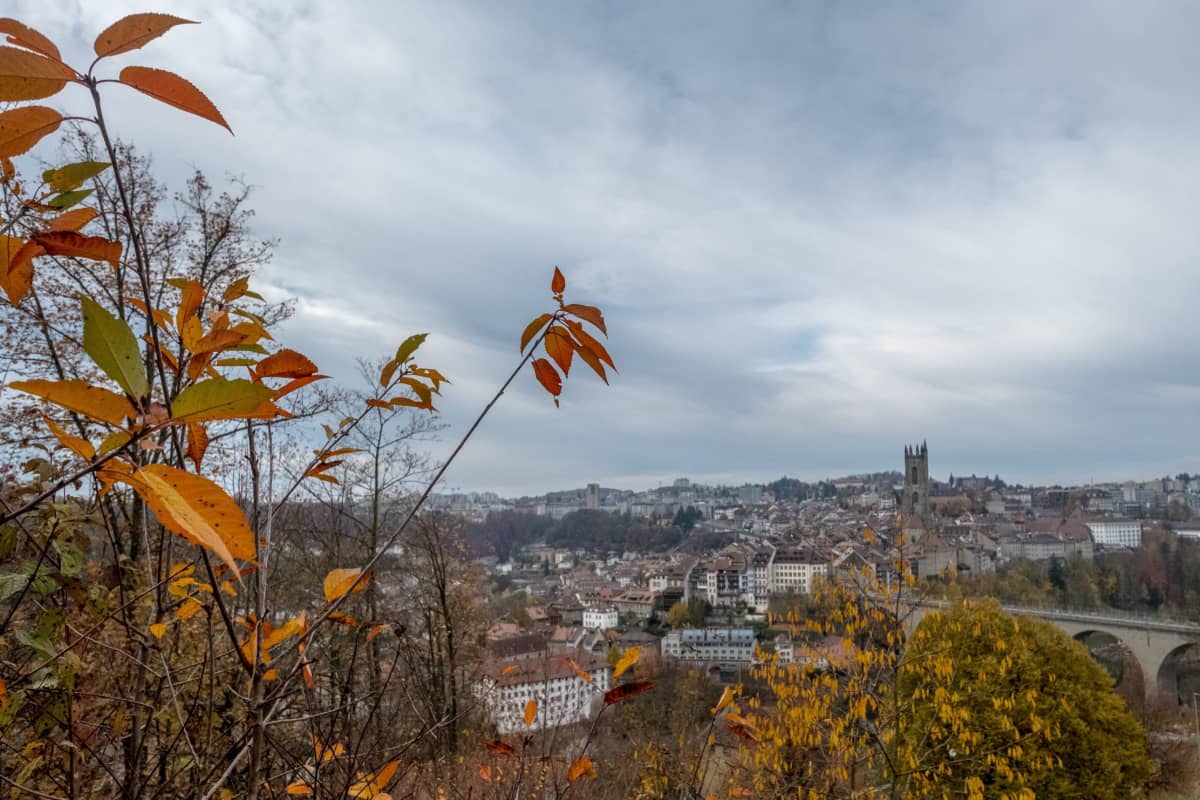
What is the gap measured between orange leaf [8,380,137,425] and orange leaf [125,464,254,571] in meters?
0.04

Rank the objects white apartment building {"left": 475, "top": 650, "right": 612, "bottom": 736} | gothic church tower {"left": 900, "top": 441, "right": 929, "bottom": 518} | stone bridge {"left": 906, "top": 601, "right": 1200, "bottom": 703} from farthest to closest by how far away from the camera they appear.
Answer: gothic church tower {"left": 900, "top": 441, "right": 929, "bottom": 518}
stone bridge {"left": 906, "top": 601, "right": 1200, "bottom": 703}
white apartment building {"left": 475, "top": 650, "right": 612, "bottom": 736}

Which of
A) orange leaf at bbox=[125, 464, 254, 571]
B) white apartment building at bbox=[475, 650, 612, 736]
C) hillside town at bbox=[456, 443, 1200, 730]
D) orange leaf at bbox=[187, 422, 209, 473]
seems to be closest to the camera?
orange leaf at bbox=[125, 464, 254, 571]

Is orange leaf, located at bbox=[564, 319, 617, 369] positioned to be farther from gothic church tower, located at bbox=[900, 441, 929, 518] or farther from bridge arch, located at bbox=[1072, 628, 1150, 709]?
gothic church tower, located at bbox=[900, 441, 929, 518]

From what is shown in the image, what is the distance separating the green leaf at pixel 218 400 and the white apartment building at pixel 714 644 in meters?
26.2

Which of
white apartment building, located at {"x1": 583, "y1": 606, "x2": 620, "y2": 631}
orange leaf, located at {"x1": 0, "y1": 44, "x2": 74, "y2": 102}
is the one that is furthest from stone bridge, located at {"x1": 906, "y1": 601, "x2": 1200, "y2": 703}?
orange leaf, located at {"x1": 0, "y1": 44, "x2": 74, "y2": 102}

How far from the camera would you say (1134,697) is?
20484 millimetres

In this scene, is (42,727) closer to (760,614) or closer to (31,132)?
(31,132)

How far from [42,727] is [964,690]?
7.55 m

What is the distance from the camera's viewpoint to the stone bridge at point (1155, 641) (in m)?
22.6

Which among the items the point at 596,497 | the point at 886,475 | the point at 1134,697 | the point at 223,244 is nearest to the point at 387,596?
the point at 223,244

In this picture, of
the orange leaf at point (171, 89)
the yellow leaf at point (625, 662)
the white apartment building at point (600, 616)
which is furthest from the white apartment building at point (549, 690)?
the white apartment building at point (600, 616)

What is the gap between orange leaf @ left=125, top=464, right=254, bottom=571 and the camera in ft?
0.95

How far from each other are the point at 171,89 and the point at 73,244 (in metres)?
0.21

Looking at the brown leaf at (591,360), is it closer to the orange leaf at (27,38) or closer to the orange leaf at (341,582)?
the orange leaf at (341,582)
